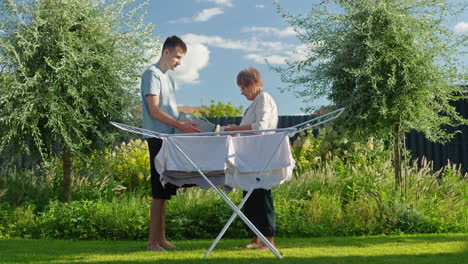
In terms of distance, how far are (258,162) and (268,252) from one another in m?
0.94

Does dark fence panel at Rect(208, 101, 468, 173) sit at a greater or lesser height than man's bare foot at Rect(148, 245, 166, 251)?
greater

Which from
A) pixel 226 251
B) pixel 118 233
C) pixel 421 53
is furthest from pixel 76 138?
pixel 421 53

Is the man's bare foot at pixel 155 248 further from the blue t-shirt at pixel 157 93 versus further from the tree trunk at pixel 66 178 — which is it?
the tree trunk at pixel 66 178

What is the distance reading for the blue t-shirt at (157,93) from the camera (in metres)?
4.61

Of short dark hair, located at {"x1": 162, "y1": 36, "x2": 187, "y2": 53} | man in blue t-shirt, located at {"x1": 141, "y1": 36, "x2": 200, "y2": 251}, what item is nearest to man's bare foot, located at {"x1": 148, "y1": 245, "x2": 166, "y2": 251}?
man in blue t-shirt, located at {"x1": 141, "y1": 36, "x2": 200, "y2": 251}

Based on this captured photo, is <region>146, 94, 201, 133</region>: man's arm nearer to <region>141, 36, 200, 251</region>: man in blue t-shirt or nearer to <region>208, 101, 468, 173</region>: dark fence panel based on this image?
<region>141, 36, 200, 251</region>: man in blue t-shirt

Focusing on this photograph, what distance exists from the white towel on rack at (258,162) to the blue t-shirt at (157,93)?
884mm

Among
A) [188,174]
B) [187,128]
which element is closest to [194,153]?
[188,174]

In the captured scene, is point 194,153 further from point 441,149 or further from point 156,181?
point 441,149

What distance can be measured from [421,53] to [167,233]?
4.05m

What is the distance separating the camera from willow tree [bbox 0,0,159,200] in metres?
6.83

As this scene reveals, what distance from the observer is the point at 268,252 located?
14.8 ft

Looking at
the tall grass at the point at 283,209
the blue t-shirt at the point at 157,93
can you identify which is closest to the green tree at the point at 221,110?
the tall grass at the point at 283,209

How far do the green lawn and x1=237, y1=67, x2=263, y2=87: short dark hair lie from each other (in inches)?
59.2
